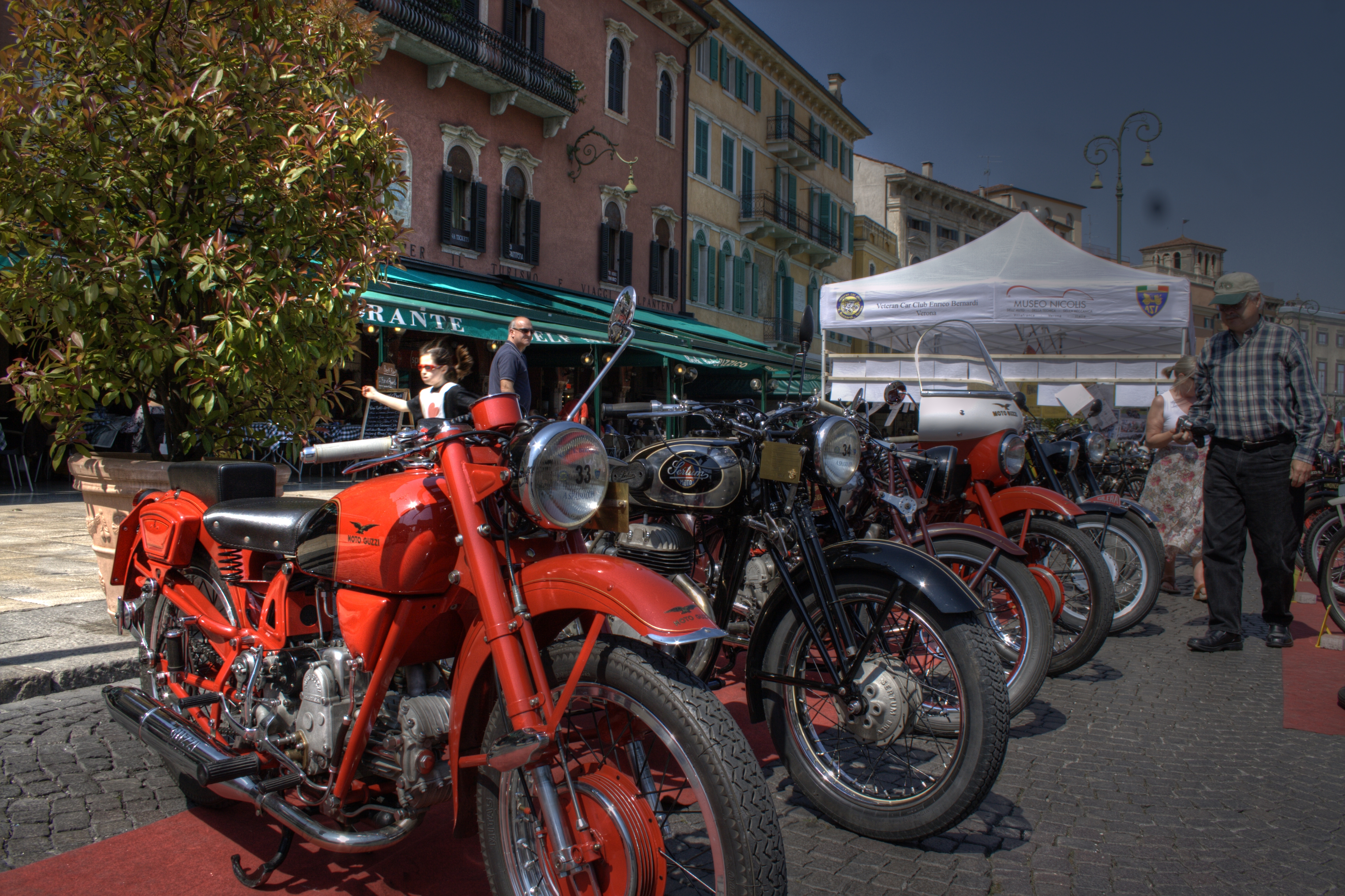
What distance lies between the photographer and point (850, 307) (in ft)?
36.0

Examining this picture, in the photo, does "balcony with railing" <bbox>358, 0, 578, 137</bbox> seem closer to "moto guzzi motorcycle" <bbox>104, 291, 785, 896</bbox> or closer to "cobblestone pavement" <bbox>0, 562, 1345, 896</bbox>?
"cobblestone pavement" <bbox>0, 562, 1345, 896</bbox>

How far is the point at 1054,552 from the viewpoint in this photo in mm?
4781

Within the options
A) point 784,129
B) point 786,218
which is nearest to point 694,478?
point 786,218

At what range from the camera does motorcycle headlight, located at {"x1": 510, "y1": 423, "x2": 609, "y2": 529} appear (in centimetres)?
196

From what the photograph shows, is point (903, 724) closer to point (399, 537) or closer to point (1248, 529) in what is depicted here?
point (399, 537)

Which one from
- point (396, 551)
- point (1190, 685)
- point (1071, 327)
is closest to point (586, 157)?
point (1071, 327)

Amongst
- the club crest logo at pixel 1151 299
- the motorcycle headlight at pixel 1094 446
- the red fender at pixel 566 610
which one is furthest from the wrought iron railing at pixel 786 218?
the red fender at pixel 566 610

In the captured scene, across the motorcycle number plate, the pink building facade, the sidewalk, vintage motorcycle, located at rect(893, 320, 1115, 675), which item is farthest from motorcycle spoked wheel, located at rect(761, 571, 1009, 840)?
the pink building facade

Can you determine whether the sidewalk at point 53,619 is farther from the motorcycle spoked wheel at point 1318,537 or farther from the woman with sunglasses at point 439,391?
the motorcycle spoked wheel at point 1318,537

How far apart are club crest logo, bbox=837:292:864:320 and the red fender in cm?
931

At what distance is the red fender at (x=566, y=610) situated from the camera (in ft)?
6.11

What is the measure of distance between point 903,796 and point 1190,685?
2.56 m

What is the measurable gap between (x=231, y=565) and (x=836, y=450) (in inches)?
76.4

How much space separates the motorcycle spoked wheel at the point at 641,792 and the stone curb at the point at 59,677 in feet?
7.62
